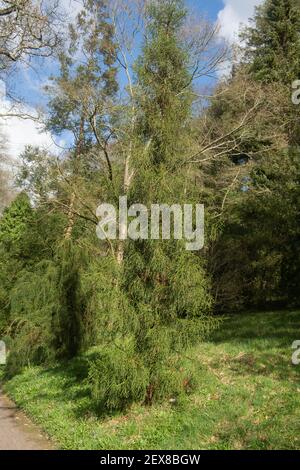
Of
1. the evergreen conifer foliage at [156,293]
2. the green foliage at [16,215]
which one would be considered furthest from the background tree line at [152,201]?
the green foliage at [16,215]

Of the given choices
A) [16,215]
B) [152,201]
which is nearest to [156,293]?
[152,201]

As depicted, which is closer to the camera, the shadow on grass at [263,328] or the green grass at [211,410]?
the green grass at [211,410]

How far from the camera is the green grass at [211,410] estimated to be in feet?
19.7

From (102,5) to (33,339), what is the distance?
10.8 m

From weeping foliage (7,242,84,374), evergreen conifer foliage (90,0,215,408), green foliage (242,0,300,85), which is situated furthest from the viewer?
green foliage (242,0,300,85)

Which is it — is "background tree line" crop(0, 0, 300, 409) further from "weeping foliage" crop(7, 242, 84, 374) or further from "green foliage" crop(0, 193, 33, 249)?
"green foliage" crop(0, 193, 33, 249)

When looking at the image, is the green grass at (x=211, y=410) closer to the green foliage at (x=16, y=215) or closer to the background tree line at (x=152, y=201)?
the background tree line at (x=152, y=201)

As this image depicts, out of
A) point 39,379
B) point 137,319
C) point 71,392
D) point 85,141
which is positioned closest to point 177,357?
point 137,319

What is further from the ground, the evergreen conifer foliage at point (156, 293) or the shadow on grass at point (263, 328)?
the evergreen conifer foliage at point (156, 293)

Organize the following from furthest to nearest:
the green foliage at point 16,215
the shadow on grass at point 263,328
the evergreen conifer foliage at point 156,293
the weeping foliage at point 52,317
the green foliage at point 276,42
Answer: the green foliage at point 16,215 < the green foliage at point 276,42 < the weeping foliage at point 52,317 < the shadow on grass at point 263,328 < the evergreen conifer foliage at point 156,293

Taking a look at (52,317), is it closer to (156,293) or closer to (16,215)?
(156,293)

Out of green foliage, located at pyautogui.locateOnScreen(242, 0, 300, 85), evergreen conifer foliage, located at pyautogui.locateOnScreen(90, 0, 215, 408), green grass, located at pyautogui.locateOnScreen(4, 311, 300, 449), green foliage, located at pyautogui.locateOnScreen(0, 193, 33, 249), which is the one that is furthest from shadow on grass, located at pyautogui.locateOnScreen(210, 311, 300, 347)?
green foliage, located at pyautogui.locateOnScreen(0, 193, 33, 249)

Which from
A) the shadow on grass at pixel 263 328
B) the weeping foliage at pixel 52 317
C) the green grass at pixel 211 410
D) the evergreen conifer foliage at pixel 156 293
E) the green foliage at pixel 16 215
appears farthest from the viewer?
the green foliage at pixel 16 215

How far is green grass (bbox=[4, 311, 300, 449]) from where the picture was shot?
5992 mm
